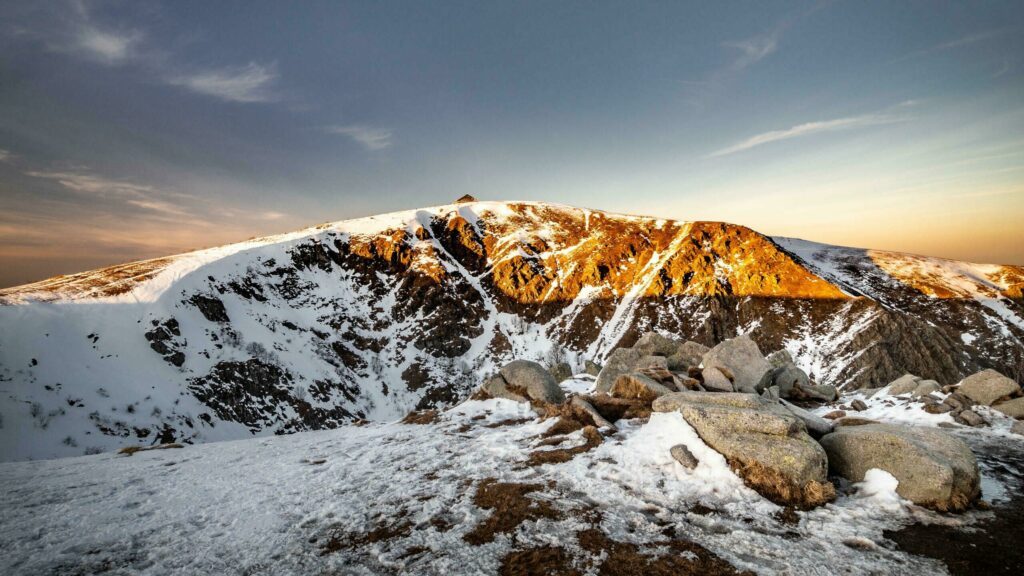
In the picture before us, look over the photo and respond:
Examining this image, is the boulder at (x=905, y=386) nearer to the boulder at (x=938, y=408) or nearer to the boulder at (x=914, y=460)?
the boulder at (x=938, y=408)

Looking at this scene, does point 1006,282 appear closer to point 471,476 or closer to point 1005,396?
point 1005,396

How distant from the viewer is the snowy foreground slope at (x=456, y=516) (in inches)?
269

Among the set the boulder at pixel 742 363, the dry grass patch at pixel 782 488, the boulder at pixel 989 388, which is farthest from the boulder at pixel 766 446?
the boulder at pixel 989 388

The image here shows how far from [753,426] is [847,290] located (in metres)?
123

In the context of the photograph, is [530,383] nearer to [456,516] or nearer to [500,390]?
[500,390]

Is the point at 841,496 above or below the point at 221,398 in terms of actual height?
above

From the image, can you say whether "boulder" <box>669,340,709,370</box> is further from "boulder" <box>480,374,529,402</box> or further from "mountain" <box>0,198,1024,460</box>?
"mountain" <box>0,198,1024,460</box>

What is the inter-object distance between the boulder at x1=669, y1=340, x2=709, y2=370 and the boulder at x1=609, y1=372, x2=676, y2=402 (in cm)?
659

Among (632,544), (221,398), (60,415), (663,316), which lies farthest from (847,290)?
(60,415)

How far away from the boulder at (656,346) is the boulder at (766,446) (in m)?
13.4

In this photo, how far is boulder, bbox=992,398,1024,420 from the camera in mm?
13836

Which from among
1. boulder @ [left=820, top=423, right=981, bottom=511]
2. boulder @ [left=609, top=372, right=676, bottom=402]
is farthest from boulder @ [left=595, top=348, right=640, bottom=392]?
boulder @ [left=820, top=423, right=981, bottom=511]

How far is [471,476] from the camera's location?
10.6 meters

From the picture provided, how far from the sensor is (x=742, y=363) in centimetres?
1825
